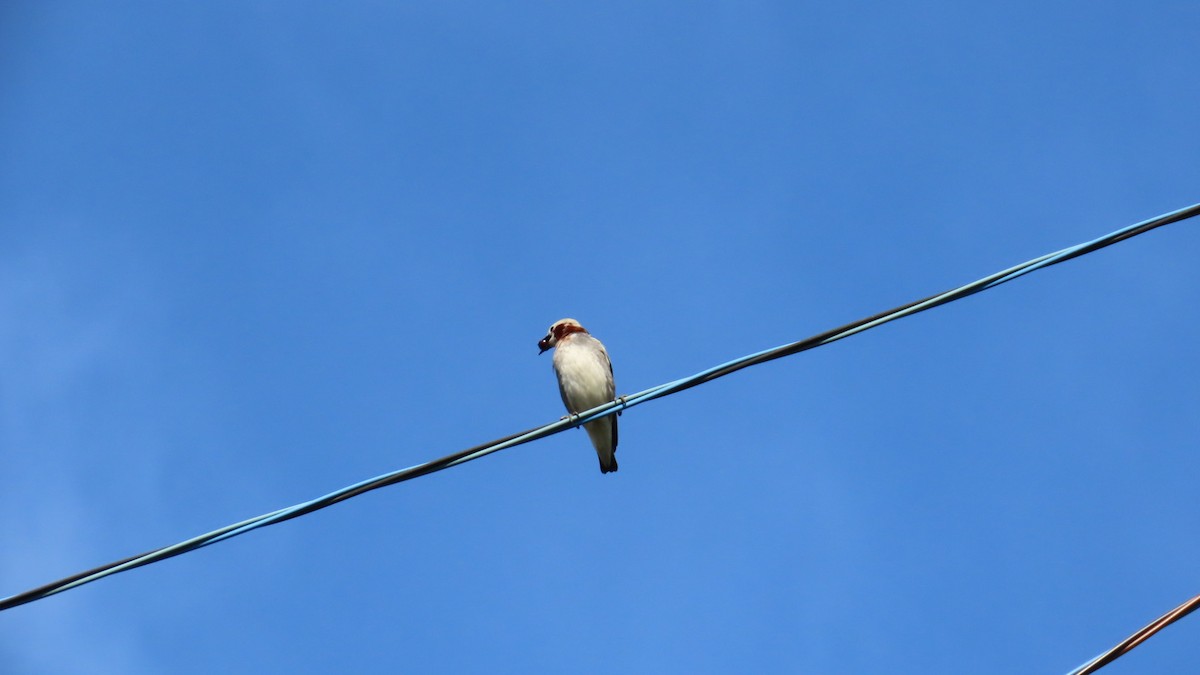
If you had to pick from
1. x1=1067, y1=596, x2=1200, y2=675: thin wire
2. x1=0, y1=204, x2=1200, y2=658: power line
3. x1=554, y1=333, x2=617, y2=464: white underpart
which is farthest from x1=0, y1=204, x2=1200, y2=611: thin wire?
x1=554, y1=333, x2=617, y2=464: white underpart

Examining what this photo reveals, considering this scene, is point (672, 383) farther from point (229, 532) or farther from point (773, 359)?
point (229, 532)

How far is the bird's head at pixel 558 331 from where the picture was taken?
12.3 meters

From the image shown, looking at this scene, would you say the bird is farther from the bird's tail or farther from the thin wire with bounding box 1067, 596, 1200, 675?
the thin wire with bounding box 1067, 596, 1200, 675

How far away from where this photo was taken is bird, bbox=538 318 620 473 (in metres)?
11.5

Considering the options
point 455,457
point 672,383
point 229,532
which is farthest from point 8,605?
point 672,383

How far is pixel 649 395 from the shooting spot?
5.85m

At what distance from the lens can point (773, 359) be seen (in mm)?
5582

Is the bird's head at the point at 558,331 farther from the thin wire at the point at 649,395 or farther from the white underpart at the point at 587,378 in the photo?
the thin wire at the point at 649,395

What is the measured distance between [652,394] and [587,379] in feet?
18.6

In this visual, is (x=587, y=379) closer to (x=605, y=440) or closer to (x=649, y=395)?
(x=605, y=440)

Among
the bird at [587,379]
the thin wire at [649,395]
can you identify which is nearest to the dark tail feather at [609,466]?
the bird at [587,379]

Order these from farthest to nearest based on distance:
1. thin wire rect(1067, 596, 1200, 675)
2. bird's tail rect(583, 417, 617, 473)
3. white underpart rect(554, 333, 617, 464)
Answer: bird's tail rect(583, 417, 617, 473)
white underpart rect(554, 333, 617, 464)
thin wire rect(1067, 596, 1200, 675)

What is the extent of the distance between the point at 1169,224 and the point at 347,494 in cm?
416

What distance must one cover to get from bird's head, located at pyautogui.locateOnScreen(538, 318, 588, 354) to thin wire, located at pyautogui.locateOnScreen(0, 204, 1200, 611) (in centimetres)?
647
